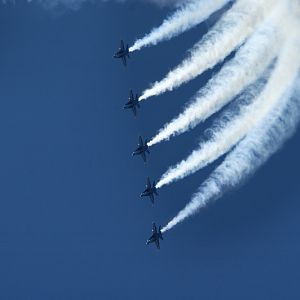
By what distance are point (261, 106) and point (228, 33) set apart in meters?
6.28

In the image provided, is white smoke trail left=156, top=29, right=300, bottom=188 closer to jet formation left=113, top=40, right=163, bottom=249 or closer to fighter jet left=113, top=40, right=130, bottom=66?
jet formation left=113, top=40, right=163, bottom=249

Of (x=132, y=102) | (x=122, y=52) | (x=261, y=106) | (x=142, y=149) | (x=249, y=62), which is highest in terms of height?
(x=122, y=52)

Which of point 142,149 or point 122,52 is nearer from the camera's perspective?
point 142,149

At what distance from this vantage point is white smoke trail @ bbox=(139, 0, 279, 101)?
2761 inches

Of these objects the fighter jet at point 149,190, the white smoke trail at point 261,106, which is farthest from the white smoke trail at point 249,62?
the fighter jet at point 149,190

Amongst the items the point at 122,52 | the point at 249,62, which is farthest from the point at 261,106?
the point at 122,52

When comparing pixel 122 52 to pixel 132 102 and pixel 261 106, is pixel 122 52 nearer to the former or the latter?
pixel 132 102

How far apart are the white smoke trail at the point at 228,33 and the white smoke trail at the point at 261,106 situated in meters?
3.10

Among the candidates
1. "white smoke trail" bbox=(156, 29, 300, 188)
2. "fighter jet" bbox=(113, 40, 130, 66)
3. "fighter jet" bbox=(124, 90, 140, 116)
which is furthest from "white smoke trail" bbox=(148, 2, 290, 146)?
"fighter jet" bbox=(113, 40, 130, 66)

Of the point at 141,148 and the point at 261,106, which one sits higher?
the point at 141,148

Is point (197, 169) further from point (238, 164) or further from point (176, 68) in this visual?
point (176, 68)

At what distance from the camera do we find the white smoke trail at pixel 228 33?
7012 cm

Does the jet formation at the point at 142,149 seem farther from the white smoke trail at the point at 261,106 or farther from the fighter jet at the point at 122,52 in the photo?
the white smoke trail at the point at 261,106

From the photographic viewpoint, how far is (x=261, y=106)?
69438mm
